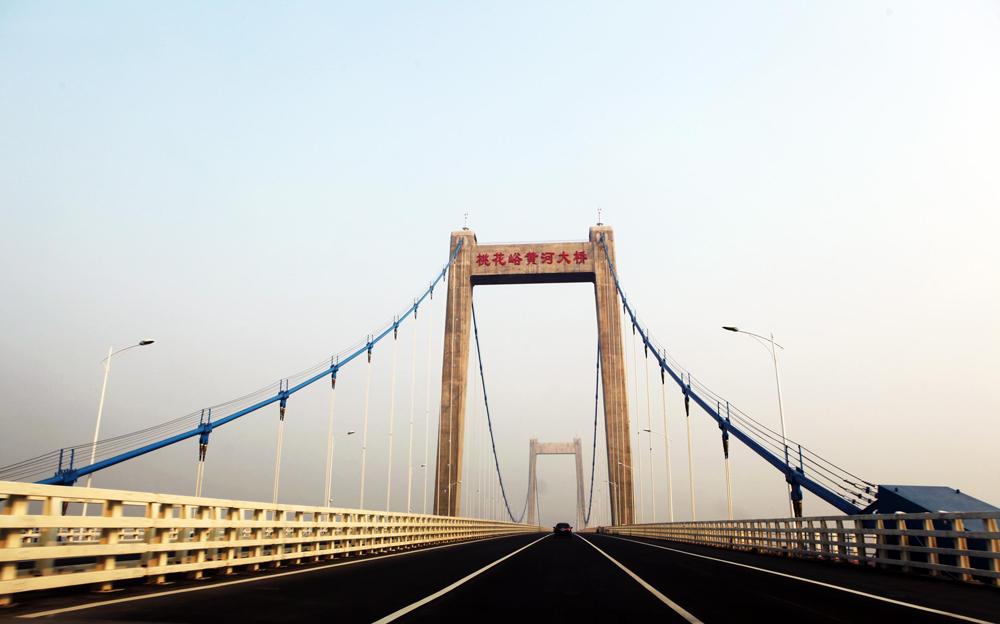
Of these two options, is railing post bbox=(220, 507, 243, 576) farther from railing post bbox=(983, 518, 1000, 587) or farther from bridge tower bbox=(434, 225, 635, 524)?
bridge tower bbox=(434, 225, 635, 524)

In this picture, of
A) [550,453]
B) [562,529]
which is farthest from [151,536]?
[550,453]

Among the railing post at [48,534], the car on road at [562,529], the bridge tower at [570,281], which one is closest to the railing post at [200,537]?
the railing post at [48,534]

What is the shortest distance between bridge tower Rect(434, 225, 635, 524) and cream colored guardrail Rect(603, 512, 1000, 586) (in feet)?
99.9

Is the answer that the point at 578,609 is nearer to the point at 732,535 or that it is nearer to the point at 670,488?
the point at 732,535

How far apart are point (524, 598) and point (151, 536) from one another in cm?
533

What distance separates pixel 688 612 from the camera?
318 inches

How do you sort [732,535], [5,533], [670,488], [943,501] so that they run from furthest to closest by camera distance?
1. [670,488]
2. [732,535]
3. [943,501]
4. [5,533]

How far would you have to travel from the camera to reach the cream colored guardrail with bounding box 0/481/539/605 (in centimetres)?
775

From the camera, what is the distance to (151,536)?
1027cm

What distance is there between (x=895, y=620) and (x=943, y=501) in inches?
662

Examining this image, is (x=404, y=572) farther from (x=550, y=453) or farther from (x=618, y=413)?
(x=550, y=453)

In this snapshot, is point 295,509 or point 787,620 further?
point 295,509

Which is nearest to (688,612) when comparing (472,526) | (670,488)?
(472,526)

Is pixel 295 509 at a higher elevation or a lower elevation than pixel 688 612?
higher
